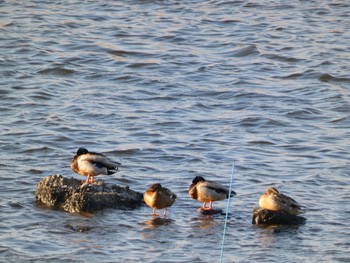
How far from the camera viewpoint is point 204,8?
22.9m

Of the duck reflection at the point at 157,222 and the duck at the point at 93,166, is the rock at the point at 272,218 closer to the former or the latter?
the duck reflection at the point at 157,222

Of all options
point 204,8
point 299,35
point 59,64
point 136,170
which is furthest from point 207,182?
point 204,8

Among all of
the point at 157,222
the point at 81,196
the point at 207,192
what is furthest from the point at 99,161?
the point at 207,192

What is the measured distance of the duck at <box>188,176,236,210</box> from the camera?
1075 centimetres

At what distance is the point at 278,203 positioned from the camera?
33.9 feet

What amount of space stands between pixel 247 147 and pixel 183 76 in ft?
14.7

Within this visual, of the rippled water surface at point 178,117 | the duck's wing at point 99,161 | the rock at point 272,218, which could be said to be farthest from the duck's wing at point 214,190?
the duck's wing at point 99,161

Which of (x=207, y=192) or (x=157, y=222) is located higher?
(x=207, y=192)

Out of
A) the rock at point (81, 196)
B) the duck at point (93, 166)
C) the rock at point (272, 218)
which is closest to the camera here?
the rock at point (272, 218)

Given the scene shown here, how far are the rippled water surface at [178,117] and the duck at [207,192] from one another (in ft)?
0.68

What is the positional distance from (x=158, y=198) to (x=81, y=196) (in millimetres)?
865

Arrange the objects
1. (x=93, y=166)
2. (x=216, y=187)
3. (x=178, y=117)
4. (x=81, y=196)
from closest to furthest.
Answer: (x=81, y=196) → (x=216, y=187) → (x=93, y=166) → (x=178, y=117)

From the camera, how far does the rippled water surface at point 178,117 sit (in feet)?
32.2

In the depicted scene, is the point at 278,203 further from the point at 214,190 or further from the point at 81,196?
the point at 81,196
